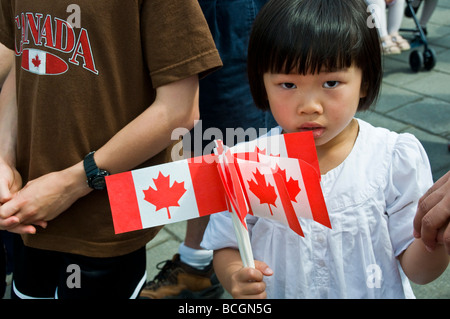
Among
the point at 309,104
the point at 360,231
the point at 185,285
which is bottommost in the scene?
the point at 185,285

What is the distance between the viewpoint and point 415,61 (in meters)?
4.54

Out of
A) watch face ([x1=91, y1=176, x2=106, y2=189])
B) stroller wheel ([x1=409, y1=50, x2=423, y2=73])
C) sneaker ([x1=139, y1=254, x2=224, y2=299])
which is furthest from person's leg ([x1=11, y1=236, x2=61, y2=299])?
stroller wheel ([x1=409, y1=50, x2=423, y2=73])

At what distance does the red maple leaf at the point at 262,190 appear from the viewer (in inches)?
43.9

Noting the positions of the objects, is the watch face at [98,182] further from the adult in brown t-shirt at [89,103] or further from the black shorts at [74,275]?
the black shorts at [74,275]

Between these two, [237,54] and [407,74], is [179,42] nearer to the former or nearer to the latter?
[237,54]

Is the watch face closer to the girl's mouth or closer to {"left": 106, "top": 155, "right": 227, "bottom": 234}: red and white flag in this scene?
{"left": 106, "top": 155, "right": 227, "bottom": 234}: red and white flag

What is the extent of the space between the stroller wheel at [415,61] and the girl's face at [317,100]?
11.6 ft

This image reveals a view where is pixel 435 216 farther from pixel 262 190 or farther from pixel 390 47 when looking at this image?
pixel 390 47

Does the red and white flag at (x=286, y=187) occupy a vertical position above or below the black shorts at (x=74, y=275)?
above

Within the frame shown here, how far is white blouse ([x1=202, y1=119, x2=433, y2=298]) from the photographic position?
52.2 inches

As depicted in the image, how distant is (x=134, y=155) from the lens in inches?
56.2

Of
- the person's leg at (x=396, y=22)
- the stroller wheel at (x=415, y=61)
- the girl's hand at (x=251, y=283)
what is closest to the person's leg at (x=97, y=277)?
the girl's hand at (x=251, y=283)

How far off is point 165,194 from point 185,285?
1.30m

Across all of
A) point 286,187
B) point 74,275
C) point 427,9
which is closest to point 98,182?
point 74,275
